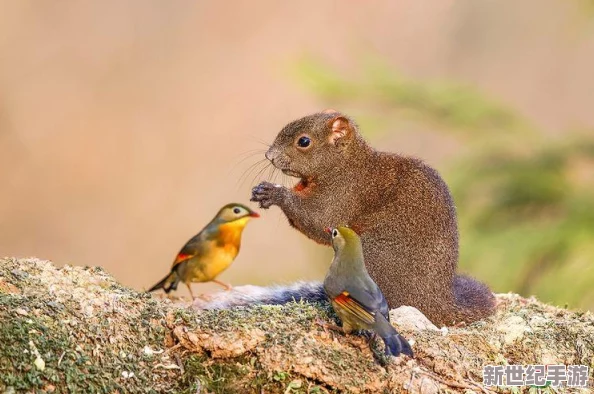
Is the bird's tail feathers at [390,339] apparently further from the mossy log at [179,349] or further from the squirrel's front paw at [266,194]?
the squirrel's front paw at [266,194]

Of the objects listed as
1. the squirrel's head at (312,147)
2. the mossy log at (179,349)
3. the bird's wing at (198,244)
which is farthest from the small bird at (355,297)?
the squirrel's head at (312,147)

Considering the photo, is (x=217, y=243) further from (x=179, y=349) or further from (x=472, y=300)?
(x=472, y=300)

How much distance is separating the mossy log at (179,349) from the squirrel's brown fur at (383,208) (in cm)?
82

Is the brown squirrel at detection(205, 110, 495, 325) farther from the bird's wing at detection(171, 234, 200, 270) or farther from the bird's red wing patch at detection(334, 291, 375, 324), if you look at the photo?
the bird's red wing patch at detection(334, 291, 375, 324)

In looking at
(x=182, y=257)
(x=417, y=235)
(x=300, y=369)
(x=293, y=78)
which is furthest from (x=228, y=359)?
(x=293, y=78)

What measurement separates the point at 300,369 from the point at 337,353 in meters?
0.21

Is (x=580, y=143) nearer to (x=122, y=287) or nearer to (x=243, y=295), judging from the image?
(x=243, y=295)

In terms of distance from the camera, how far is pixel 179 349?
425 centimetres

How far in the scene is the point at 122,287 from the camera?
15.8 ft

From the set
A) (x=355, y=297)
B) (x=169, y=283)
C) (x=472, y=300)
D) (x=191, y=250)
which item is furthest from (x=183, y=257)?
(x=472, y=300)

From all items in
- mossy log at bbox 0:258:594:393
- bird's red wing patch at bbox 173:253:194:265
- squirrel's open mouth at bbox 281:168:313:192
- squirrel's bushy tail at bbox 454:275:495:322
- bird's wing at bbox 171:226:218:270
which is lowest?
mossy log at bbox 0:258:594:393

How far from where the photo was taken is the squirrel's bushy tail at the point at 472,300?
222 inches

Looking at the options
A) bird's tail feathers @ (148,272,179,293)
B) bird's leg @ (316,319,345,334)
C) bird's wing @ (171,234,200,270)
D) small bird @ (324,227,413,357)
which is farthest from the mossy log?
bird's tail feathers @ (148,272,179,293)

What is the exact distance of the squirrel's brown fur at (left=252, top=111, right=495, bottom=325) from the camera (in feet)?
18.4
